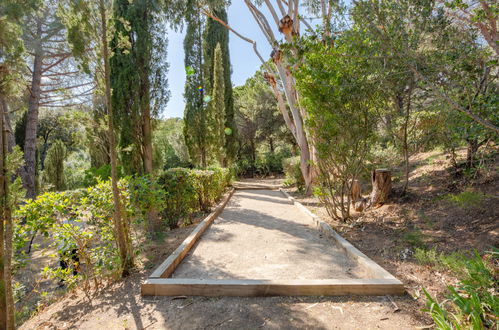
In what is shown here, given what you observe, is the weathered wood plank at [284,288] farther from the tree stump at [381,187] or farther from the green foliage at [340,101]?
the tree stump at [381,187]

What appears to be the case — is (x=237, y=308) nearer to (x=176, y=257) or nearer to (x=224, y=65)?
(x=176, y=257)

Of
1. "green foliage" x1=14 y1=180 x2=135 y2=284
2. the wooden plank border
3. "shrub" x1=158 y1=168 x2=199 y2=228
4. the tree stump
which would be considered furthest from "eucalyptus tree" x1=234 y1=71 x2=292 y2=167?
the wooden plank border

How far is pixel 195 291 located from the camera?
248cm

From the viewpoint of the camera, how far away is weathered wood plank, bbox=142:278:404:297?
2.40m

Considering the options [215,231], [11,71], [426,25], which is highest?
[426,25]

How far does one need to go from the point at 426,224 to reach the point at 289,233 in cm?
244

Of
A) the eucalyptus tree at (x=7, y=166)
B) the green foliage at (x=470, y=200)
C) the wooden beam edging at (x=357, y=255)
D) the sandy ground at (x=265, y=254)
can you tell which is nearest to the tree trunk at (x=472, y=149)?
the green foliage at (x=470, y=200)

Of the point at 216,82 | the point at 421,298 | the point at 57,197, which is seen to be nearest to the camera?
the point at 421,298

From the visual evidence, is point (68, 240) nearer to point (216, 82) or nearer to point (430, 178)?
point (430, 178)

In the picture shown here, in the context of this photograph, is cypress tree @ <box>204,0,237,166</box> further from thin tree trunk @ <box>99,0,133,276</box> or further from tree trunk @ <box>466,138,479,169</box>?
tree trunk @ <box>466,138,479,169</box>

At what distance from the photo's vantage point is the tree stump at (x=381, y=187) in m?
5.64

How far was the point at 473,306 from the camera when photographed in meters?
1.71

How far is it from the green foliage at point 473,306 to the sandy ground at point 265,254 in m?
1.08

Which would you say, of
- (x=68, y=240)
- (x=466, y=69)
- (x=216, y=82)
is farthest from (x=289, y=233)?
(x=216, y=82)
